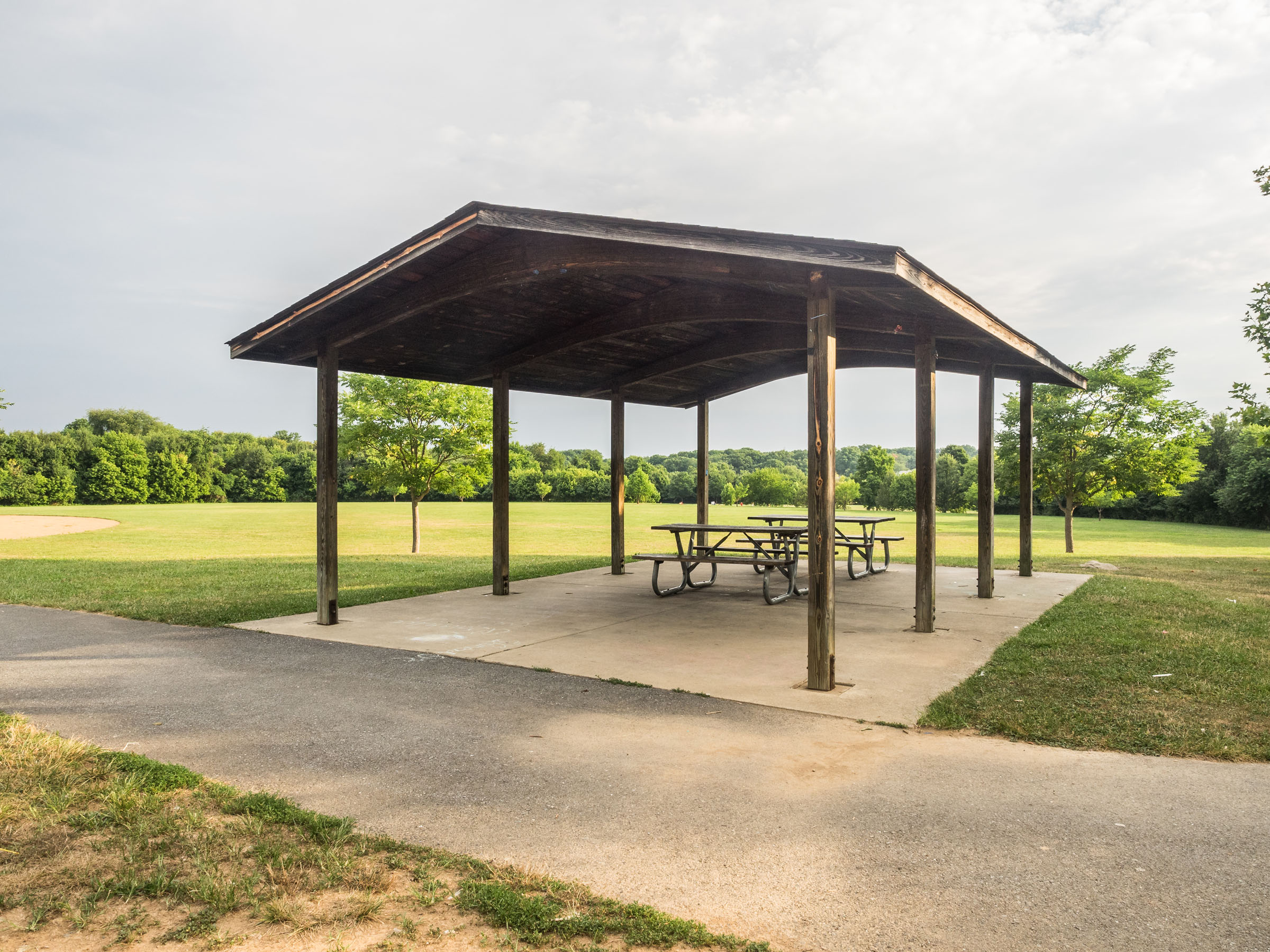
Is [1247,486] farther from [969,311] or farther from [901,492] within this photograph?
[969,311]

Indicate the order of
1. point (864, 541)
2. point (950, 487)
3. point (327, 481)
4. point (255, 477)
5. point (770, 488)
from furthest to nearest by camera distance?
point (770, 488) < point (255, 477) < point (950, 487) < point (864, 541) < point (327, 481)

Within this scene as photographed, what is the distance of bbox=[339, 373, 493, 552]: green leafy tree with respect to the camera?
62.4 feet

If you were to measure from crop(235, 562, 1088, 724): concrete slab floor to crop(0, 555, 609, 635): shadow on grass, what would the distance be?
3.50ft

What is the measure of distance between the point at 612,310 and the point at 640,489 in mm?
60219

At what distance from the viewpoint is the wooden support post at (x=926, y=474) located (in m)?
7.20

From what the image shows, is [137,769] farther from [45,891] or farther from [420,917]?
[420,917]

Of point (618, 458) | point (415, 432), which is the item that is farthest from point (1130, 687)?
point (415, 432)

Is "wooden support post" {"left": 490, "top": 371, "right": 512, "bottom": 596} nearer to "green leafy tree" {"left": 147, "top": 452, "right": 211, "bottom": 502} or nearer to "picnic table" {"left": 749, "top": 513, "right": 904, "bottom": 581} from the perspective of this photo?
"picnic table" {"left": 749, "top": 513, "right": 904, "bottom": 581}

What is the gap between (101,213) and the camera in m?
62.0

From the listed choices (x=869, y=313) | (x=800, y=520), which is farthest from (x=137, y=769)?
(x=800, y=520)

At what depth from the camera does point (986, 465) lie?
9.26 metres

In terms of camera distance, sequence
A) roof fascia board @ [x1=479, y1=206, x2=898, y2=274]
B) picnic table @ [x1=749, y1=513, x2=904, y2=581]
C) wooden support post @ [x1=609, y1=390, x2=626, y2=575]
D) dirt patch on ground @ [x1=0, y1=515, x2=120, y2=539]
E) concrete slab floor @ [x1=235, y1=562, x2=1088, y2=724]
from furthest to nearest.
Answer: dirt patch on ground @ [x1=0, y1=515, x2=120, y2=539] < wooden support post @ [x1=609, y1=390, x2=626, y2=575] < picnic table @ [x1=749, y1=513, x2=904, y2=581] < concrete slab floor @ [x1=235, y1=562, x2=1088, y2=724] < roof fascia board @ [x1=479, y1=206, x2=898, y2=274]

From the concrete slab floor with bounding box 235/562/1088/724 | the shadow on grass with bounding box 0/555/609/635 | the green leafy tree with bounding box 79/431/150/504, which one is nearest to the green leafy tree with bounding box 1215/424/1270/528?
the concrete slab floor with bounding box 235/562/1088/724

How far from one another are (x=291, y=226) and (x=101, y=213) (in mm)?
37067
